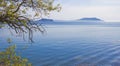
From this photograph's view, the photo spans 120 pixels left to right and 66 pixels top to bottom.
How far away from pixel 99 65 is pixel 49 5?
29.8 metres

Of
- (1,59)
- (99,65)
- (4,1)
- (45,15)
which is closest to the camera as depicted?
(4,1)

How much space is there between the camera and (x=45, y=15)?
8.55 metres

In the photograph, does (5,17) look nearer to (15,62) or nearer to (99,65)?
(15,62)

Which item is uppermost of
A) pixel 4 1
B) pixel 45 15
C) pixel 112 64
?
pixel 4 1

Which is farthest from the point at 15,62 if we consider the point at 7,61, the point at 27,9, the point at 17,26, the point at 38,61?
the point at 38,61

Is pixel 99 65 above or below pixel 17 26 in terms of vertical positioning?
below

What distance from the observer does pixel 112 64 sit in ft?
123

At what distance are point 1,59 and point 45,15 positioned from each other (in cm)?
292

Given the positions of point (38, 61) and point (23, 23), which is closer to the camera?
point (23, 23)

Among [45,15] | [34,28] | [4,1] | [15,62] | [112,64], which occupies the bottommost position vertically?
[112,64]

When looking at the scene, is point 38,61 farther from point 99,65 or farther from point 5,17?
point 5,17

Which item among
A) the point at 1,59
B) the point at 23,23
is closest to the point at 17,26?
A: the point at 23,23

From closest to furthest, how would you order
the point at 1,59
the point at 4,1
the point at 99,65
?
the point at 4,1, the point at 1,59, the point at 99,65

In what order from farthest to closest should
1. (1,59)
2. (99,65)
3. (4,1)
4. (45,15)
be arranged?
1. (99,65)
2. (1,59)
3. (45,15)
4. (4,1)
